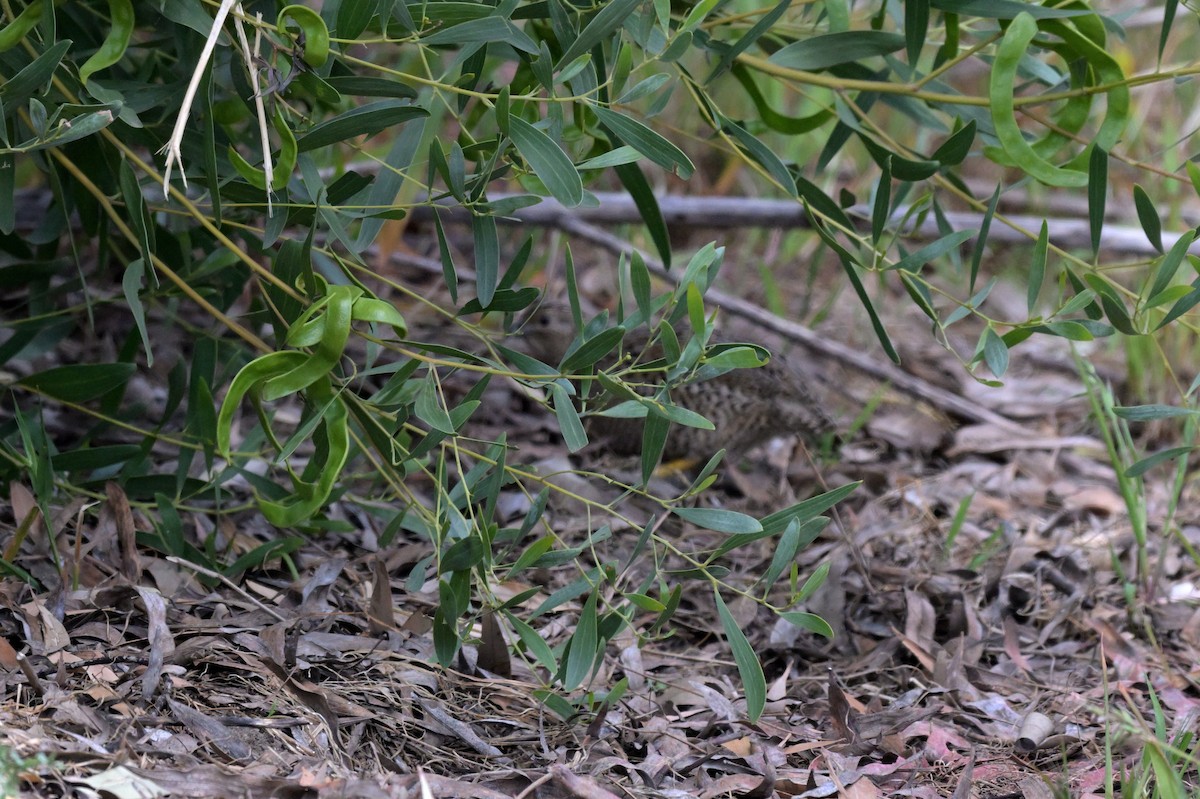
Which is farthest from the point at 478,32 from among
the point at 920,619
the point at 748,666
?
the point at 920,619

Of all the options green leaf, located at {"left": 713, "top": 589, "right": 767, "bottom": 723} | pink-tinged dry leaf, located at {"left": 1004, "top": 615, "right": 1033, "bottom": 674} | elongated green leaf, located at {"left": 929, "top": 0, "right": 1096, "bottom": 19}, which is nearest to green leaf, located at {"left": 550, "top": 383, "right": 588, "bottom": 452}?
green leaf, located at {"left": 713, "top": 589, "right": 767, "bottom": 723}

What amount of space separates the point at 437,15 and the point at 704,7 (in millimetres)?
337

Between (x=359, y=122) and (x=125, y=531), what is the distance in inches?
33.1

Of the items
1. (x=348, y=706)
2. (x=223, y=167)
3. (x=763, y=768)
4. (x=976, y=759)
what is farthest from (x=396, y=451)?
(x=976, y=759)

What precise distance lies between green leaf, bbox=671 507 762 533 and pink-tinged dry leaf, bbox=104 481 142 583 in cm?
94

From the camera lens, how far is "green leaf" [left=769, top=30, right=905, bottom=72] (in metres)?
1.73

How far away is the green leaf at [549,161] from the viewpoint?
132 cm

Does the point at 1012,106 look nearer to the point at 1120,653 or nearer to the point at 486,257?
the point at 486,257

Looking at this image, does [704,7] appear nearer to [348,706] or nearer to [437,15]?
[437,15]

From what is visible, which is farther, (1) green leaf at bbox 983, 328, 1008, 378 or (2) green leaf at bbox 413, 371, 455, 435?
(1) green leaf at bbox 983, 328, 1008, 378

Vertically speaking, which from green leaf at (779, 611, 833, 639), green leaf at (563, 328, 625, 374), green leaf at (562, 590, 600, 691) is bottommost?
green leaf at (562, 590, 600, 691)

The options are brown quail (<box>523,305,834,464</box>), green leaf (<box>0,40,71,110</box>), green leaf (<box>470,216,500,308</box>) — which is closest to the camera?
green leaf (<box>0,40,71,110</box>)

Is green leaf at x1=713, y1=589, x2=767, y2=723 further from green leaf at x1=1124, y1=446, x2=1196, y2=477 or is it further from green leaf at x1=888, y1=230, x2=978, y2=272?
green leaf at x1=1124, y1=446, x2=1196, y2=477

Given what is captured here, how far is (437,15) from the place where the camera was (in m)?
1.38
